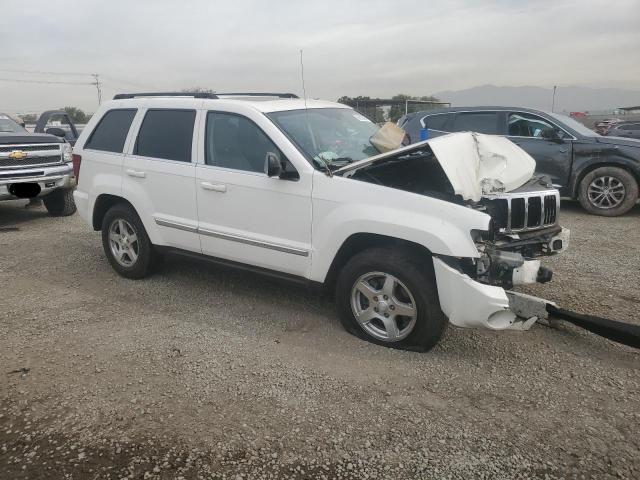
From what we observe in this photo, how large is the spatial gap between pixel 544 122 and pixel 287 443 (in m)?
7.70

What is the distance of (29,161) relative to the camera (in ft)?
26.7

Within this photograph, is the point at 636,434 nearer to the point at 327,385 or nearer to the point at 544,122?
the point at 327,385

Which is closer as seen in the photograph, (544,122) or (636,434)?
(636,434)

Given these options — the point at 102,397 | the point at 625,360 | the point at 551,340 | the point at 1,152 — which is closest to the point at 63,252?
the point at 1,152

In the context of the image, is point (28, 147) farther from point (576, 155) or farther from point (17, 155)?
point (576, 155)

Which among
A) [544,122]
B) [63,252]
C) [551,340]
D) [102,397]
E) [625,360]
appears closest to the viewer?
[102,397]

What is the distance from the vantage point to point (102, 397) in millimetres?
3238

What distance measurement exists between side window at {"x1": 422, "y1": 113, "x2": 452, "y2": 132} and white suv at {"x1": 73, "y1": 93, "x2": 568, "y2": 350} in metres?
4.90

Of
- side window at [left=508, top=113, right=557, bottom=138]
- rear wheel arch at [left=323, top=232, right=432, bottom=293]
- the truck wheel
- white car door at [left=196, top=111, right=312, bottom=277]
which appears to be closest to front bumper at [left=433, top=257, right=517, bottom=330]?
the truck wheel

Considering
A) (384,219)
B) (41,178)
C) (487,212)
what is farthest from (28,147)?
(487,212)

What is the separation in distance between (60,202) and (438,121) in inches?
266

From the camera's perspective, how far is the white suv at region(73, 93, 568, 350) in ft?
11.4

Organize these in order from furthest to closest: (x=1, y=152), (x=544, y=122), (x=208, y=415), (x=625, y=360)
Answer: (x=544, y=122) < (x=1, y=152) < (x=625, y=360) < (x=208, y=415)

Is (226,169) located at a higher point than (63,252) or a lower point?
higher
